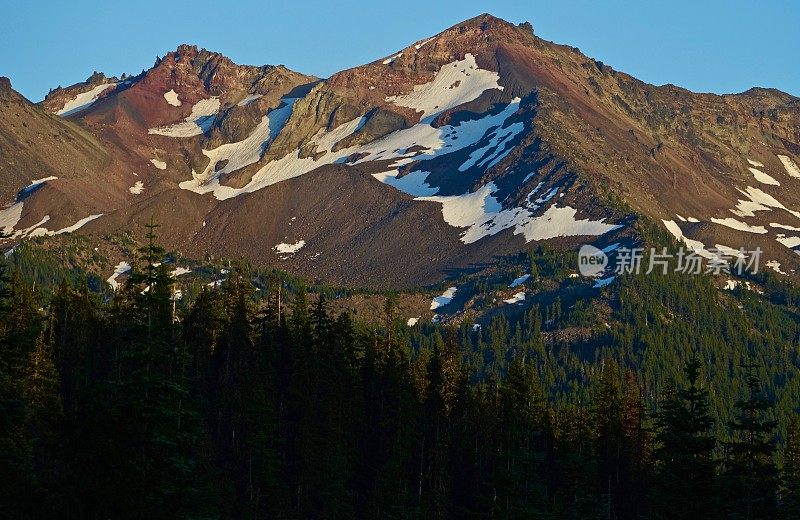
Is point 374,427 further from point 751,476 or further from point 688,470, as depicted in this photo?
point 751,476

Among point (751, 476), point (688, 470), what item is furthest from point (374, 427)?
point (751, 476)

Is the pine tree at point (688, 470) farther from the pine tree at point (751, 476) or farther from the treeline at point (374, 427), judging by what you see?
the pine tree at point (751, 476)

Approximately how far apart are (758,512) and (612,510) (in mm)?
40801

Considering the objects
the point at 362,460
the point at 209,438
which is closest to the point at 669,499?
the point at 209,438

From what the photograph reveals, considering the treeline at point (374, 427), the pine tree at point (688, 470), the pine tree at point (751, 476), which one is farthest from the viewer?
the treeline at point (374, 427)

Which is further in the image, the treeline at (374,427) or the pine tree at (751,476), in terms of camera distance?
the treeline at (374,427)

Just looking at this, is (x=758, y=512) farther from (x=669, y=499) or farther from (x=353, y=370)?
(x=353, y=370)

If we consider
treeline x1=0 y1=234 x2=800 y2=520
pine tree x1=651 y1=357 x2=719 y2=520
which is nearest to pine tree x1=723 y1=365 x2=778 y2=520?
treeline x1=0 y1=234 x2=800 y2=520

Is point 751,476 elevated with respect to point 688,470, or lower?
lower

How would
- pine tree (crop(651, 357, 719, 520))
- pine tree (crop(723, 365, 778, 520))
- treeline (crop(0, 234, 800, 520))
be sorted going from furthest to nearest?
treeline (crop(0, 234, 800, 520)), pine tree (crop(651, 357, 719, 520)), pine tree (crop(723, 365, 778, 520))

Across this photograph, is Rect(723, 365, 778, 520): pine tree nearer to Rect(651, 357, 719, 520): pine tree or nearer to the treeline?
the treeline

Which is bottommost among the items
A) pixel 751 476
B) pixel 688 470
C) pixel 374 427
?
pixel 751 476

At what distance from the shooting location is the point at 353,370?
100125 millimetres

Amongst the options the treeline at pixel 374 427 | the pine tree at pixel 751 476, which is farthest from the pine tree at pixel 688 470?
the pine tree at pixel 751 476
